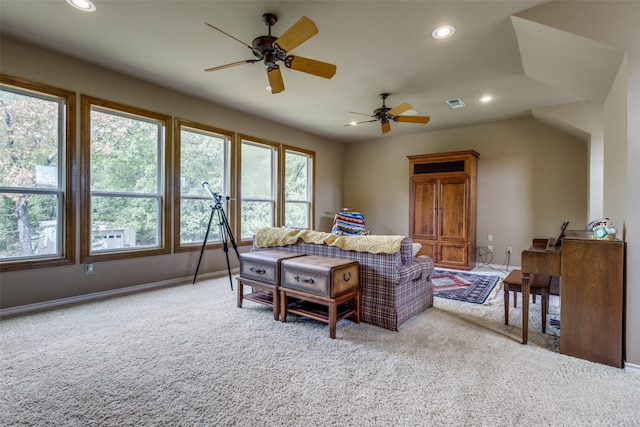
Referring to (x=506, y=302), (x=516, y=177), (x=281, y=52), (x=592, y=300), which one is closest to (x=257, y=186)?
(x=281, y=52)

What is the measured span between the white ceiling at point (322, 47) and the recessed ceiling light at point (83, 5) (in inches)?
2.6

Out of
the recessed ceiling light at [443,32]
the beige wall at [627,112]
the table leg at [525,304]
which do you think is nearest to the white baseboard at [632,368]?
the beige wall at [627,112]

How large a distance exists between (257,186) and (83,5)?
3562 millimetres

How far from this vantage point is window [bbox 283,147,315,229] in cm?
648

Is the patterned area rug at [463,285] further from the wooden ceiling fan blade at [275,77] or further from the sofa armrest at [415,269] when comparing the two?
the wooden ceiling fan blade at [275,77]

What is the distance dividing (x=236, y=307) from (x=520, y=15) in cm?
387

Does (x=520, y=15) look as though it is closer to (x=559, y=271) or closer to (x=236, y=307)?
(x=559, y=271)

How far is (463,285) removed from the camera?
14.7 feet

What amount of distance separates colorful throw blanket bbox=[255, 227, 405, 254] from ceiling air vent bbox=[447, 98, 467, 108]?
9.56 ft

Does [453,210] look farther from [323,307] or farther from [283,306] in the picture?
[283,306]

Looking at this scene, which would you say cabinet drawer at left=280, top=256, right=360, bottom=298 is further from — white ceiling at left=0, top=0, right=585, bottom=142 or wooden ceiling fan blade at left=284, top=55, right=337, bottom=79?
white ceiling at left=0, top=0, right=585, bottom=142

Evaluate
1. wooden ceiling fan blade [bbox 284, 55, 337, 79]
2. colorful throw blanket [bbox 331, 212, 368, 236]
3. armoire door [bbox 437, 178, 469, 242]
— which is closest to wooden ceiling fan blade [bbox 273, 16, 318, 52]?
wooden ceiling fan blade [bbox 284, 55, 337, 79]

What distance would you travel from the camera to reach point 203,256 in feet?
16.1

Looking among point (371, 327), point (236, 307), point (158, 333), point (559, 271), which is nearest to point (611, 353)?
point (559, 271)
